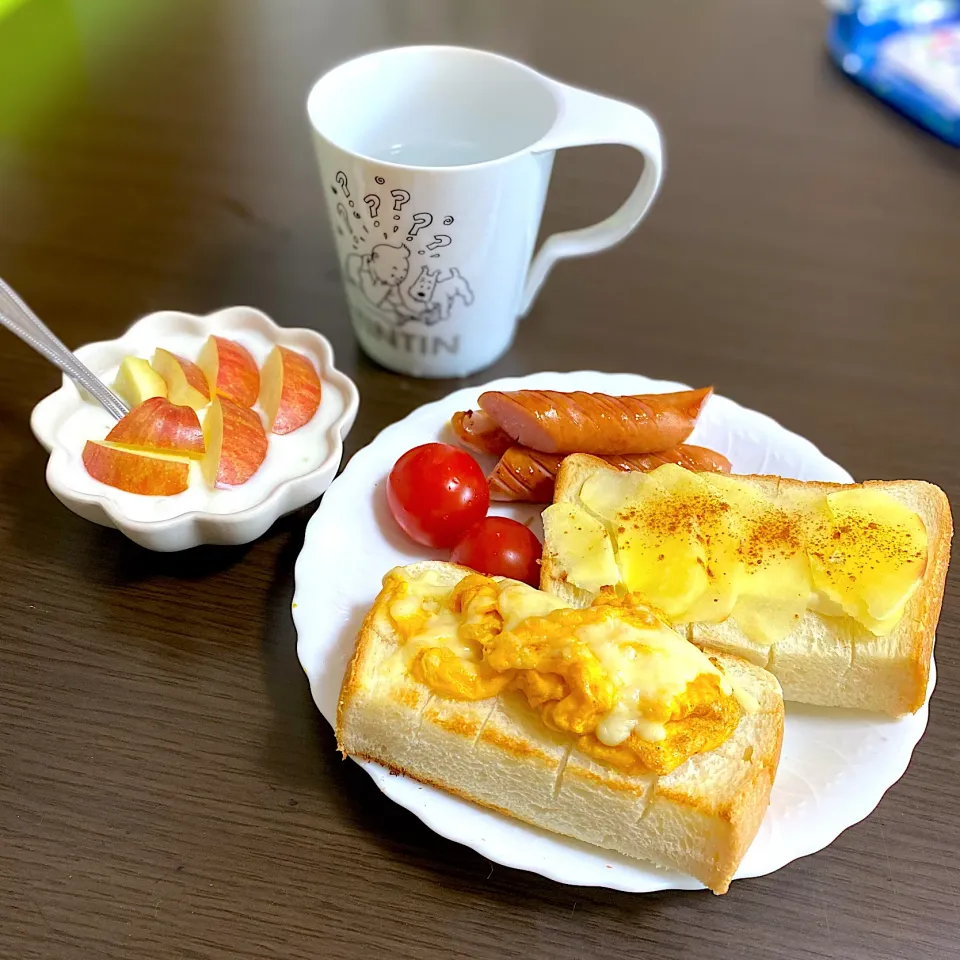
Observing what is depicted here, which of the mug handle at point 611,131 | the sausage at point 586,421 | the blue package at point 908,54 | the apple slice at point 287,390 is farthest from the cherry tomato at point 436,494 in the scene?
the blue package at point 908,54

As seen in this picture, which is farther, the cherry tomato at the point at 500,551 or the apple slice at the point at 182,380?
the apple slice at the point at 182,380

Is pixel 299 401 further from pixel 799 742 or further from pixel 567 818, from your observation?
pixel 799 742

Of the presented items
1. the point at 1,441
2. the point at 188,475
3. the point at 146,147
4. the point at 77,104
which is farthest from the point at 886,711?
the point at 77,104

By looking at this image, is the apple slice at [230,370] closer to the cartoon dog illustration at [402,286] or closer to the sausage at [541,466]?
the cartoon dog illustration at [402,286]

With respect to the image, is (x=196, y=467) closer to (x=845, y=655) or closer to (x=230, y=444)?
(x=230, y=444)

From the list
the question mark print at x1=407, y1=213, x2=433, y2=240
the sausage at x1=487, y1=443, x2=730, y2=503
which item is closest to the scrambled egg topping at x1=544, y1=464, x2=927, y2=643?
the sausage at x1=487, y1=443, x2=730, y2=503

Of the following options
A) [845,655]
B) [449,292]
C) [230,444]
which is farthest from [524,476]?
[845,655]
